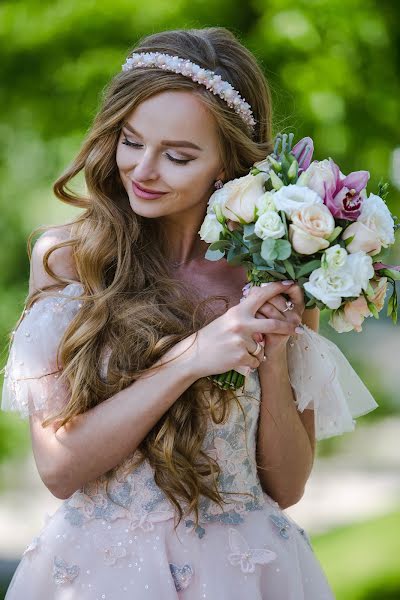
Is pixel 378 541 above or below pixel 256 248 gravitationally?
below

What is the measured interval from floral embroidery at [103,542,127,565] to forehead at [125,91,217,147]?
100 centimetres

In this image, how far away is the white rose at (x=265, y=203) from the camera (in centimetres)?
246

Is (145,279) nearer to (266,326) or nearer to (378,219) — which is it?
(266,326)

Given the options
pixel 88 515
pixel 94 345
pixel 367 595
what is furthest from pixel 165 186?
pixel 367 595

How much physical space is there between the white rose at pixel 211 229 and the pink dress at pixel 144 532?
14.2 inches

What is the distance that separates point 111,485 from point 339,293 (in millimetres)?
735

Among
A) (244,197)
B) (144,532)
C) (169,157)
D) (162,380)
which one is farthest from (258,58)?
(144,532)

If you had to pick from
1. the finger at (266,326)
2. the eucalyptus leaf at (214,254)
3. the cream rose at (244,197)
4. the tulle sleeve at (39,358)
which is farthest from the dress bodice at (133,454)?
the cream rose at (244,197)

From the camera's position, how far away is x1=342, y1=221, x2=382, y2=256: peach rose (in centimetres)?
246

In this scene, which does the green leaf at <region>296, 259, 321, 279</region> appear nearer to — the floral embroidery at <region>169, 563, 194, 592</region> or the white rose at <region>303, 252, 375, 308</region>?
the white rose at <region>303, 252, 375, 308</region>

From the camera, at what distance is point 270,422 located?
8.98 feet

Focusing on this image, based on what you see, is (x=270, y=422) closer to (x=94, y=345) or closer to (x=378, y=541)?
(x=94, y=345)

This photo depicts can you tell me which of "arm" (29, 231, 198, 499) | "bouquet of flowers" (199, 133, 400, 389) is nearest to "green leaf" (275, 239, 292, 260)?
"bouquet of flowers" (199, 133, 400, 389)

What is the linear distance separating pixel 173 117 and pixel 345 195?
1.55 ft
